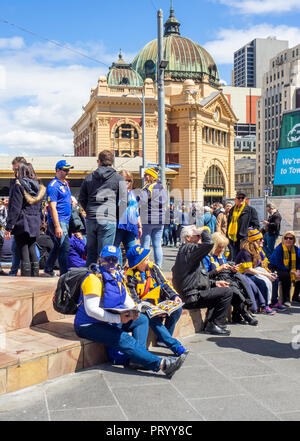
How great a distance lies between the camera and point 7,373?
12.4 feet

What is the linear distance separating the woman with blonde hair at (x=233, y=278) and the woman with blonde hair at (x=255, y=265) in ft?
1.03

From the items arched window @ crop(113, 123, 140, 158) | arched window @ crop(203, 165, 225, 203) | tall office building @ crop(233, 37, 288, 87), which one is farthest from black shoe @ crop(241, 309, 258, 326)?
tall office building @ crop(233, 37, 288, 87)

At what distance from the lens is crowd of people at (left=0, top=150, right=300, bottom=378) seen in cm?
433

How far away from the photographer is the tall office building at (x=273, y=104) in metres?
116

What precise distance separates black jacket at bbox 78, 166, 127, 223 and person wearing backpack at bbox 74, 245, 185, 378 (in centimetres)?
136

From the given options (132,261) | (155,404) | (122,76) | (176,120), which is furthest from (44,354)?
(122,76)

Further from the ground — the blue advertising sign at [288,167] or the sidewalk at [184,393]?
the blue advertising sign at [288,167]

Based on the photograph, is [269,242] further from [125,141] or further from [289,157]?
[125,141]

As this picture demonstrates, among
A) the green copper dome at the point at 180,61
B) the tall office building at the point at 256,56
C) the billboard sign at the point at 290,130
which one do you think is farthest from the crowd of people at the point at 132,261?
the tall office building at the point at 256,56

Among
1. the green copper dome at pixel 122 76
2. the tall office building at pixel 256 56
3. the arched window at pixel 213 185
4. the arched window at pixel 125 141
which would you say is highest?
the tall office building at pixel 256 56

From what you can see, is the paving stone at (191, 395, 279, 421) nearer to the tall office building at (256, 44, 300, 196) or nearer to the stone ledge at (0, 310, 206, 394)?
the stone ledge at (0, 310, 206, 394)

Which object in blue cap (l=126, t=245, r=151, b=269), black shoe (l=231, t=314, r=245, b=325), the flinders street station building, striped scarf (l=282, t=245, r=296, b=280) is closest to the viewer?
blue cap (l=126, t=245, r=151, b=269)

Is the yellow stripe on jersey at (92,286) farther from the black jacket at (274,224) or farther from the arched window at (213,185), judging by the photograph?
the arched window at (213,185)
